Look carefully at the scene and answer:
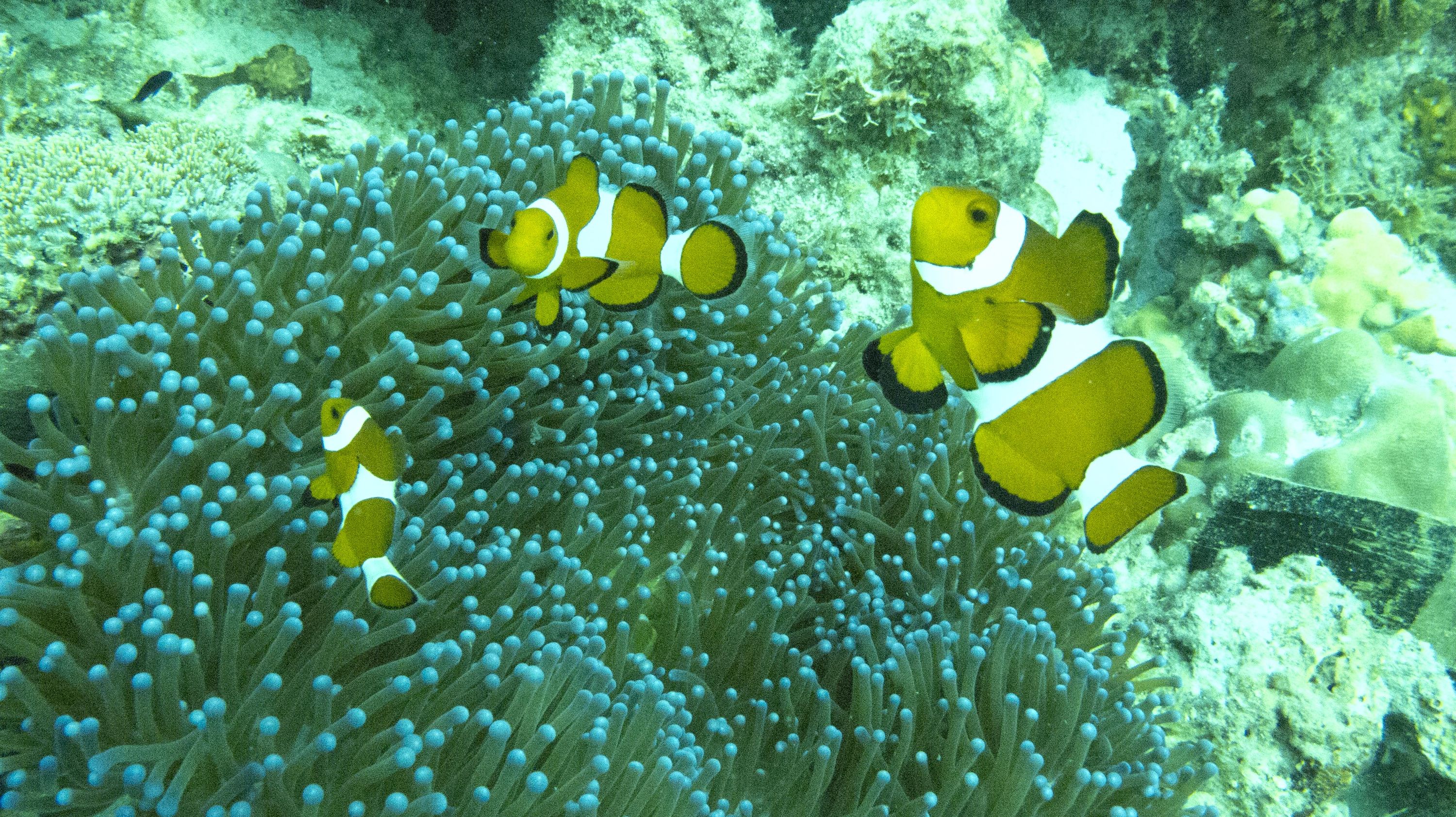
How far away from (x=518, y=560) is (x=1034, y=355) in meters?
1.08

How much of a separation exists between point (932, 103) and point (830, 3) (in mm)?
1493

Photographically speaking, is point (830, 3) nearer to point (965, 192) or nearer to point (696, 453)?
point (696, 453)

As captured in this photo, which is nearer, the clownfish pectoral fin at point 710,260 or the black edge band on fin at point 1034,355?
the black edge band on fin at point 1034,355

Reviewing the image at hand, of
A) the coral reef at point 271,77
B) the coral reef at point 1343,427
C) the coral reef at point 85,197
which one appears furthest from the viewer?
the coral reef at point 271,77

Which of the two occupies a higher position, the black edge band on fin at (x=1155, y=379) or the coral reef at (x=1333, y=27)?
the coral reef at (x=1333, y=27)

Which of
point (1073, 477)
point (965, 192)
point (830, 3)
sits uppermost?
point (830, 3)

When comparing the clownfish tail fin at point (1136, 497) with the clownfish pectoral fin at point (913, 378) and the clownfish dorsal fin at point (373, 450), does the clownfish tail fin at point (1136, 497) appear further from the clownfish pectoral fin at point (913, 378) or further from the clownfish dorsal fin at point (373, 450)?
the clownfish dorsal fin at point (373, 450)

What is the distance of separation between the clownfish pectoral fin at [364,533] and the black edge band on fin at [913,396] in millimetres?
874

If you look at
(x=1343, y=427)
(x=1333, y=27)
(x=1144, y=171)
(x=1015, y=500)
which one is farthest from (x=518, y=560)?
(x=1333, y=27)

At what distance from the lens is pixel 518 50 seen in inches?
165

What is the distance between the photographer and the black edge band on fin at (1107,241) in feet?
4.06

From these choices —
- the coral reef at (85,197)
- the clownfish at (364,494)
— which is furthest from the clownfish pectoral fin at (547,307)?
the coral reef at (85,197)

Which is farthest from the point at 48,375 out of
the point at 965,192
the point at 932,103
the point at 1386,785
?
the point at 1386,785

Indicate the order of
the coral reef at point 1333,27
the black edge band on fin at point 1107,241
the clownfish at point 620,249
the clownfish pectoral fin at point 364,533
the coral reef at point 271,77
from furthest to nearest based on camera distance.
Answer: the coral reef at point 1333,27 < the coral reef at point 271,77 < the clownfish at point 620,249 < the clownfish pectoral fin at point 364,533 < the black edge band on fin at point 1107,241
